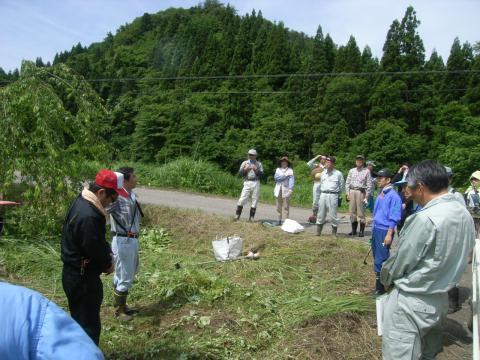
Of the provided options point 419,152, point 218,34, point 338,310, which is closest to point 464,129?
point 419,152

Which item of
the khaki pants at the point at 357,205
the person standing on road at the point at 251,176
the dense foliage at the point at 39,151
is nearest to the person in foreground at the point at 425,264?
the dense foliage at the point at 39,151

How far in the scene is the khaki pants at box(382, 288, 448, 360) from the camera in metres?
2.75

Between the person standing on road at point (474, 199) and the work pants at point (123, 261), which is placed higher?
the person standing on road at point (474, 199)

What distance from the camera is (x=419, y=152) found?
96.8 feet

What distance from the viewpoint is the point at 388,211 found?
536cm

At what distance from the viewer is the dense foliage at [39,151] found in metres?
7.77

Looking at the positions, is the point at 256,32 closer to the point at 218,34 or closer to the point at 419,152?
the point at 218,34

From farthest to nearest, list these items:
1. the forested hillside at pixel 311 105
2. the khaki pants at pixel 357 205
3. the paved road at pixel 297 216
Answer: the forested hillside at pixel 311 105 → the khaki pants at pixel 357 205 → the paved road at pixel 297 216

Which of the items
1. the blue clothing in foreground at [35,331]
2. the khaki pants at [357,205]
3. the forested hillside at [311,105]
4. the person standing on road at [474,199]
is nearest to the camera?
the blue clothing in foreground at [35,331]

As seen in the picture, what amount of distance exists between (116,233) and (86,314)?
151 cm

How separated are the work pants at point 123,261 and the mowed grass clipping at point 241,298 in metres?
0.43

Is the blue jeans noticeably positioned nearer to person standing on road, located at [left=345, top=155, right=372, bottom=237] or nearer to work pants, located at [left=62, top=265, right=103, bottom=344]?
work pants, located at [left=62, top=265, right=103, bottom=344]

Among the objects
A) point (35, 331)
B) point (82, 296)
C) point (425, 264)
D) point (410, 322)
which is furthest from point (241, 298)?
point (35, 331)

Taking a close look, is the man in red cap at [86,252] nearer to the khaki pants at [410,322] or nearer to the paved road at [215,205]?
the khaki pants at [410,322]
